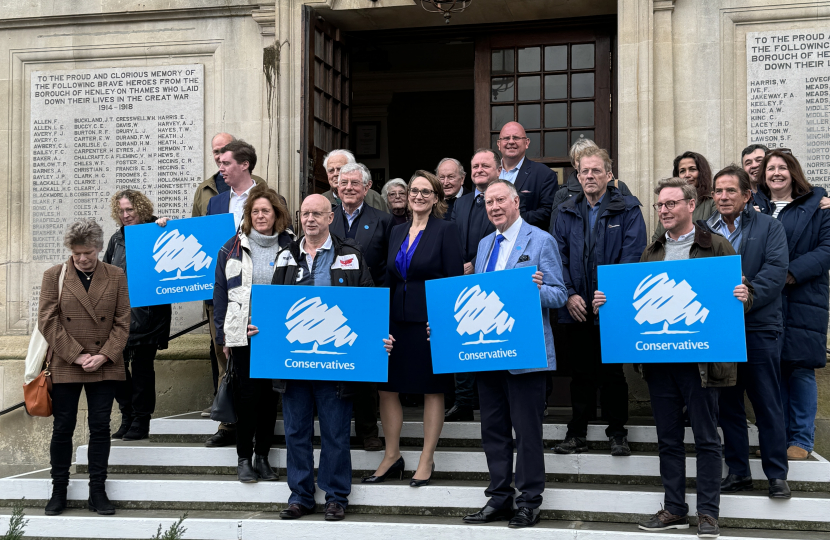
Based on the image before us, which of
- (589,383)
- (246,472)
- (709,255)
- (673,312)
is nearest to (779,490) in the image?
(673,312)

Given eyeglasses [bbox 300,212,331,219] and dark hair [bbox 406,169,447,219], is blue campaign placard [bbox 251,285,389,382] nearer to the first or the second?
eyeglasses [bbox 300,212,331,219]

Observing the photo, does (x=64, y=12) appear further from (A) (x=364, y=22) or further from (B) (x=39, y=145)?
(A) (x=364, y=22)

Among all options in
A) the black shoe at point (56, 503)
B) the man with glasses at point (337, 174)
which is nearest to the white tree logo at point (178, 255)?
the man with glasses at point (337, 174)

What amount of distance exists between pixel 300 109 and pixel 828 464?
16.9 ft

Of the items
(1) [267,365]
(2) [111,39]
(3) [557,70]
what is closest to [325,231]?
(1) [267,365]

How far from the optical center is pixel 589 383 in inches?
236

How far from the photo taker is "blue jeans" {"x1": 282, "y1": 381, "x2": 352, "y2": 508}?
5582mm

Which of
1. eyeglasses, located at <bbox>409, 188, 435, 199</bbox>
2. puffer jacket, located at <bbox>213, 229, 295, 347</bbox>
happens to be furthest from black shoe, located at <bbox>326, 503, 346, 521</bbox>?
eyeglasses, located at <bbox>409, 188, 435, 199</bbox>

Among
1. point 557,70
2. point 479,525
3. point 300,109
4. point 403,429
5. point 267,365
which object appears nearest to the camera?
point 479,525

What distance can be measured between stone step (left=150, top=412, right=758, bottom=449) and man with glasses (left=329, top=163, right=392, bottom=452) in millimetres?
324

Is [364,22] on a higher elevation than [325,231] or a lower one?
higher

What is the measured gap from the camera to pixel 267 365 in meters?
5.58

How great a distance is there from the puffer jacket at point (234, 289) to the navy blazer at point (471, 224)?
132 cm

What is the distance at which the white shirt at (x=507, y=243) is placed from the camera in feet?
18.0
